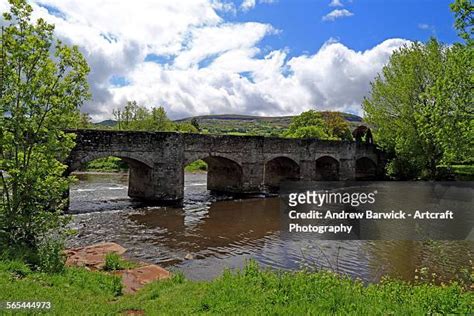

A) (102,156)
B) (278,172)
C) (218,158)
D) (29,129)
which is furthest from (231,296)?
(278,172)

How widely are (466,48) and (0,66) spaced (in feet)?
44.6

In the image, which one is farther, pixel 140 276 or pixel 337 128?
pixel 337 128

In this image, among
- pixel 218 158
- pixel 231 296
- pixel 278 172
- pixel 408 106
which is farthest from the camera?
pixel 278 172

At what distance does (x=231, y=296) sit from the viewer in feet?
21.0

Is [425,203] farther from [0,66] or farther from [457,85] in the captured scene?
[0,66]

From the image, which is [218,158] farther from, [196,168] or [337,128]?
[337,128]

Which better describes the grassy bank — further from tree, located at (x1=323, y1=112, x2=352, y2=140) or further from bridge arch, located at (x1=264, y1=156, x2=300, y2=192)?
tree, located at (x1=323, y1=112, x2=352, y2=140)

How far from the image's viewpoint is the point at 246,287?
6.88 meters

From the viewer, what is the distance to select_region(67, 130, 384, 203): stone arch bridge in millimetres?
18656

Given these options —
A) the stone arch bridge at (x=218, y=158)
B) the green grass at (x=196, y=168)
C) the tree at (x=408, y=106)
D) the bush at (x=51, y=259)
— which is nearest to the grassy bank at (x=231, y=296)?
the bush at (x=51, y=259)

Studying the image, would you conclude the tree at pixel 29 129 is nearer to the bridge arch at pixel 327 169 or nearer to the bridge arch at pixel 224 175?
the bridge arch at pixel 224 175

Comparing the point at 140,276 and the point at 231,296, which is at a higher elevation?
the point at 231,296

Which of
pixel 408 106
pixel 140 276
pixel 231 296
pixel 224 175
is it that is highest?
pixel 408 106

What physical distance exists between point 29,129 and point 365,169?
3538 centimetres
